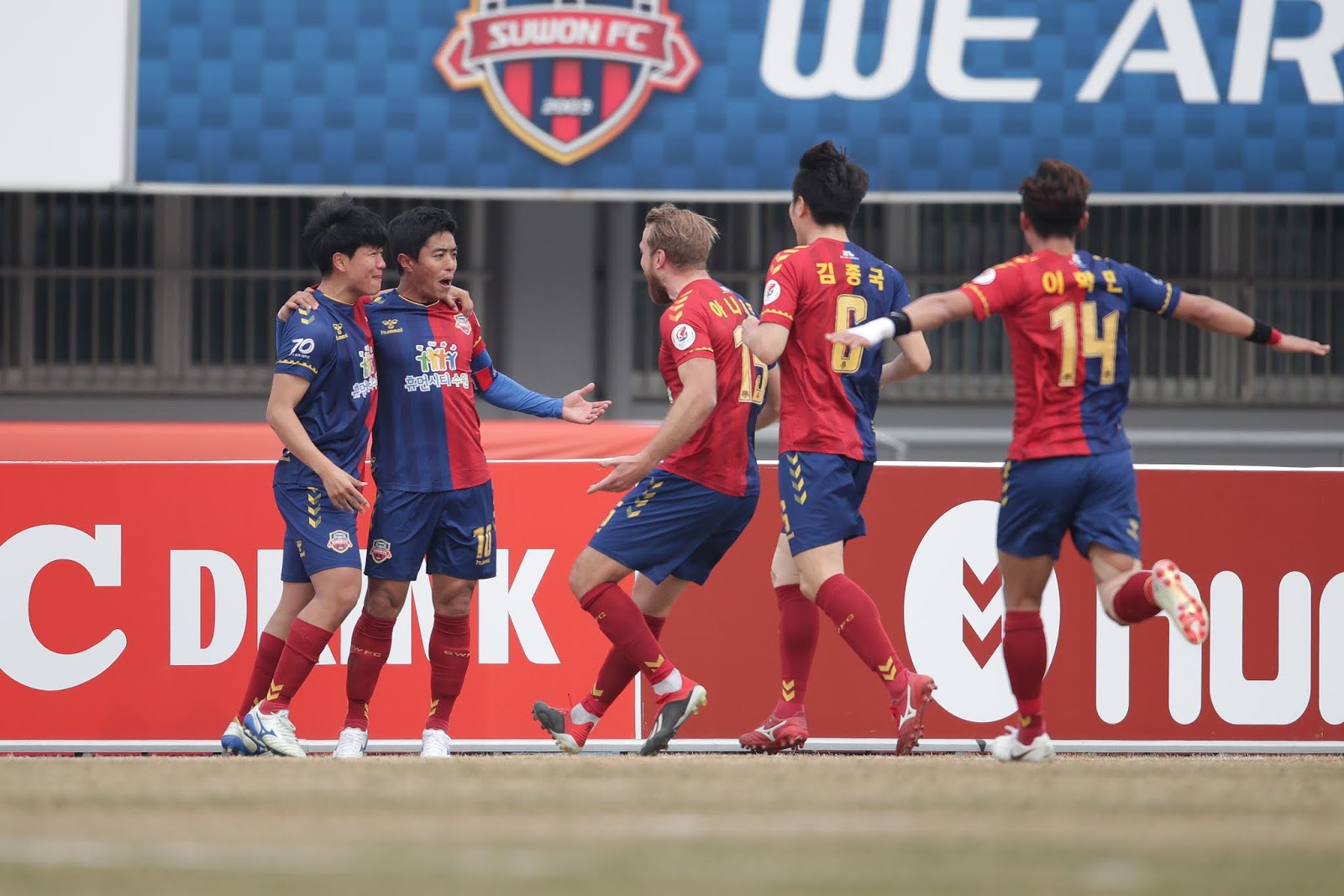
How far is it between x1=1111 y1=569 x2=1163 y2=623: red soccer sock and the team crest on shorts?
24.9 ft

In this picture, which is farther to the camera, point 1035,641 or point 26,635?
point 26,635

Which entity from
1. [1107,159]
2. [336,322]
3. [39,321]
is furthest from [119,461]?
[1107,159]

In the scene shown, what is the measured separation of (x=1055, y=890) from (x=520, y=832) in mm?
1268

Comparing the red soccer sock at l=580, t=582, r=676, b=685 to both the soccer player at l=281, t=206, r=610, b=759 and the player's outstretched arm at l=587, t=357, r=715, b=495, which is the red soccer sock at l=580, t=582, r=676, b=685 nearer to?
the player's outstretched arm at l=587, t=357, r=715, b=495

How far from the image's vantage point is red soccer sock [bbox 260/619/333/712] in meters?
6.61

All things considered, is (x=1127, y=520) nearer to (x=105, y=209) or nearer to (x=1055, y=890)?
(x=1055, y=890)

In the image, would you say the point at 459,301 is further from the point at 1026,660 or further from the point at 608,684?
the point at 1026,660

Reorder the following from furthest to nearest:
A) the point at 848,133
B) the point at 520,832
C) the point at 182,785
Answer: the point at 848,133 → the point at 182,785 → the point at 520,832

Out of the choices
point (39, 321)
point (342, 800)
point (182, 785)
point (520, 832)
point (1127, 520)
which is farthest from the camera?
point (39, 321)

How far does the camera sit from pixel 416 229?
267 inches

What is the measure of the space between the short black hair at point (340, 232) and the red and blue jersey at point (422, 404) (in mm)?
206

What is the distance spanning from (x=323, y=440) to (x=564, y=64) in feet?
21.0

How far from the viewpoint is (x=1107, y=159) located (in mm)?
12844

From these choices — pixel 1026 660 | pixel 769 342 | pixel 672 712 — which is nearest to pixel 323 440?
pixel 672 712
